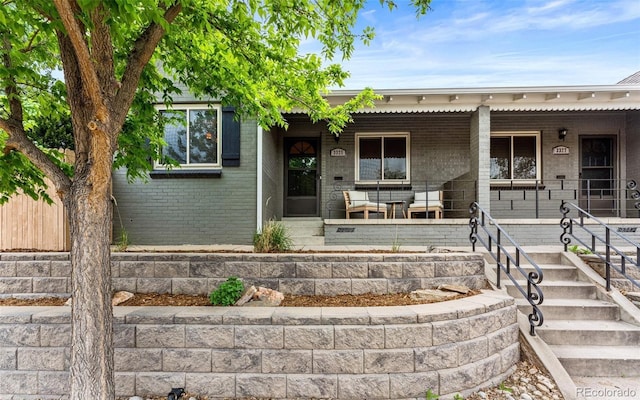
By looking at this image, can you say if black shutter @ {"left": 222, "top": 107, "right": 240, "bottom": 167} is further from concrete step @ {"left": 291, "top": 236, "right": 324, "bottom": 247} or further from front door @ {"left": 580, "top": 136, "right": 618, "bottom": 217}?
front door @ {"left": 580, "top": 136, "right": 618, "bottom": 217}

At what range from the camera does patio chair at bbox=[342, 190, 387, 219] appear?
22.8ft

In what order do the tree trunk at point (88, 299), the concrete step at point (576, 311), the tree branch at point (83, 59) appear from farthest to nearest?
1. the concrete step at point (576, 311)
2. the tree trunk at point (88, 299)
3. the tree branch at point (83, 59)

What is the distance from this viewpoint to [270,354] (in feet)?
8.95

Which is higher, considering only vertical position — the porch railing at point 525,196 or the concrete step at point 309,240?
the porch railing at point 525,196

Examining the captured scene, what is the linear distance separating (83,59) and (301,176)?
638 centimetres

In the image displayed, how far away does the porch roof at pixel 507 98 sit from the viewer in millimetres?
6332

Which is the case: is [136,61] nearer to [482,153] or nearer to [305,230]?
[305,230]

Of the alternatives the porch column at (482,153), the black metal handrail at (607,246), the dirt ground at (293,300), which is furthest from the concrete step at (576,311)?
the porch column at (482,153)

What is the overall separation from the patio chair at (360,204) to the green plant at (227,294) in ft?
13.4

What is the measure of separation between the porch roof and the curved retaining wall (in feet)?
16.1

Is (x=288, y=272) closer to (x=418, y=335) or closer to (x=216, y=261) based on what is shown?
(x=216, y=261)

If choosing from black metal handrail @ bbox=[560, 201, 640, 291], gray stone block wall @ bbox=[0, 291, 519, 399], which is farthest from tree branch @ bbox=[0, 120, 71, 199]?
black metal handrail @ bbox=[560, 201, 640, 291]

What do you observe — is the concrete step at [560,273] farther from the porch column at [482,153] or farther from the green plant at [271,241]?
the green plant at [271,241]

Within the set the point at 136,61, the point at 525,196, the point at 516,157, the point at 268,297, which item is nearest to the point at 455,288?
the point at 268,297
